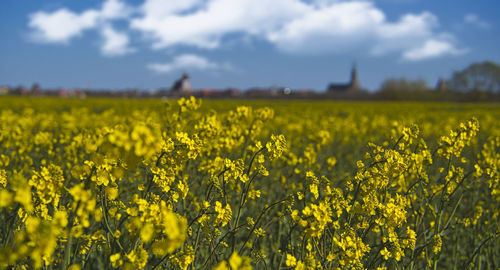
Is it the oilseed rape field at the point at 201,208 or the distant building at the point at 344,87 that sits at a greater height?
the distant building at the point at 344,87

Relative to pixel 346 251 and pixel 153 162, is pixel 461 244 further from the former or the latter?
pixel 153 162

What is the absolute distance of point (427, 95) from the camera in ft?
173

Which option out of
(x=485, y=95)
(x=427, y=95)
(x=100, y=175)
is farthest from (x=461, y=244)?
(x=485, y=95)

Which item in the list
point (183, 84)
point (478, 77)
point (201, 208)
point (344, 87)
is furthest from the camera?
point (344, 87)

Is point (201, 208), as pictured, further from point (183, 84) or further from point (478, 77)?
point (183, 84)

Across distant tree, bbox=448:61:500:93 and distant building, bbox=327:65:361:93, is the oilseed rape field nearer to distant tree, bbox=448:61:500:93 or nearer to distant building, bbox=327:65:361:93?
distant tree, bbox=448:61:500:93

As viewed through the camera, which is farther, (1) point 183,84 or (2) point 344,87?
(2) point 344,87

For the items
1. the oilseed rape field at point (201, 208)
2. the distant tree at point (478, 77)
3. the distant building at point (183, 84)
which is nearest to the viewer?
the oilseed rape field at point (201, 208)

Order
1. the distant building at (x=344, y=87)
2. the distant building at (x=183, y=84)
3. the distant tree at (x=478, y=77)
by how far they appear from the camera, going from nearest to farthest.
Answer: the distant tree at (x=478, y=77) → the distant building at (x=183, y=84) → the distant building at (x=344, y=87)

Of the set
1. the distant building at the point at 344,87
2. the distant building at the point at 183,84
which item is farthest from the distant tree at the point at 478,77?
the distant building at the point at 183,84

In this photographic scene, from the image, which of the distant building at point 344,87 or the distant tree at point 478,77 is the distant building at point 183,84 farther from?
the distant tree at point 478,77

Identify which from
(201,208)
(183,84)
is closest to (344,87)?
(183,84)

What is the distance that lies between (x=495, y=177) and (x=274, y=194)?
279 cm

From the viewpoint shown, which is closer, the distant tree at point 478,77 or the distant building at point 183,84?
the distant tree at point 478,77
